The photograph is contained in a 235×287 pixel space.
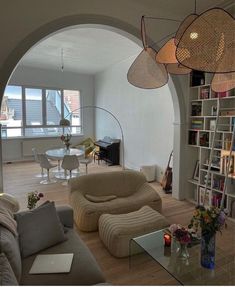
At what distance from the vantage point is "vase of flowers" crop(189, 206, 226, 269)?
188cm

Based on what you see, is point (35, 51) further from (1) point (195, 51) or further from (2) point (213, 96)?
(1) point (195, 51)

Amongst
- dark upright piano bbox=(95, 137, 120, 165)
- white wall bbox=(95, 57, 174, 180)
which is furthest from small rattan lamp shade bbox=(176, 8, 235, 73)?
dark upright piano bbox=(95, 137, 120, 165)

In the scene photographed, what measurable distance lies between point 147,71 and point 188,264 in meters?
1.77

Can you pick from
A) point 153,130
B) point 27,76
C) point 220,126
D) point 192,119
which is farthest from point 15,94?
point 220,126

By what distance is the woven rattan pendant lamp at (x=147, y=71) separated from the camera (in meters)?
2.21

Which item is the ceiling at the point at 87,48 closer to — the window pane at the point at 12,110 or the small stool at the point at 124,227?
the window pane at the point at 12,110

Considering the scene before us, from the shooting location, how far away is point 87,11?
10.6 ft

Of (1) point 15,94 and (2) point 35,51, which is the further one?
(1) point 15,94

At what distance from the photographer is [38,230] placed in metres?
2.07

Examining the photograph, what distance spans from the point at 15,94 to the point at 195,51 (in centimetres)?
748

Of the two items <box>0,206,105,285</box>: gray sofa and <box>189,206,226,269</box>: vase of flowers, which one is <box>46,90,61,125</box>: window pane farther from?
<box>189,206,226,269</box>: vase of flowers

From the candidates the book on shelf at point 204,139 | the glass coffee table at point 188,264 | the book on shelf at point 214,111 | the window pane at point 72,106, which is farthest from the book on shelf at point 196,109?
the window pane at point 72,106

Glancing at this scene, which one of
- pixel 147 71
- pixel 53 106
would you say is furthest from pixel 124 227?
pixel 53 106

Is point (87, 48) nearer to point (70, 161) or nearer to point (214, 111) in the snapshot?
point (70, 161)
